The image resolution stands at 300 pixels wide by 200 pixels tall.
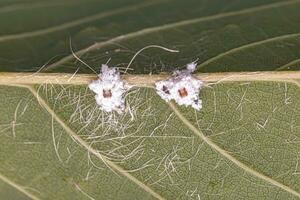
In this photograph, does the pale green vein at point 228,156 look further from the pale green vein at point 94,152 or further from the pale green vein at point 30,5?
the pale green vein at point 30,5

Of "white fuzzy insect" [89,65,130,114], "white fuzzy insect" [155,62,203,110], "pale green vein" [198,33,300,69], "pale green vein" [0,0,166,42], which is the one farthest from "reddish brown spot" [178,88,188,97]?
"pale green vein" [0,0,166,42]

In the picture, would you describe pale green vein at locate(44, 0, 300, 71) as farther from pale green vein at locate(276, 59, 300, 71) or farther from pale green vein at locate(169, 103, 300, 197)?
pale green vein at locate(276, 59, 300, 71)

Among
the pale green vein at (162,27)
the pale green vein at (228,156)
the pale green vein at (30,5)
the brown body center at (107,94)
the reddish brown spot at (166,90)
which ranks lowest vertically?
the pale green vein at (228,156)

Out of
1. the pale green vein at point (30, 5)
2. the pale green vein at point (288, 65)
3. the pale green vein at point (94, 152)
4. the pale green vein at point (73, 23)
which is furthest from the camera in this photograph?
the pale green vein at point (30, 5)

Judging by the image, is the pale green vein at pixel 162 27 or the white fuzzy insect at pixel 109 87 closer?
the white fuzzy insect at pixel 109 87

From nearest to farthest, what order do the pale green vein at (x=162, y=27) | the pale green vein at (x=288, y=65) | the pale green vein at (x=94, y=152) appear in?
1. the pale green vein at (x=288, y=65)
2. the pale green vein at (x=94, y=152)
3. the pale green vein at (x=162, y=27)

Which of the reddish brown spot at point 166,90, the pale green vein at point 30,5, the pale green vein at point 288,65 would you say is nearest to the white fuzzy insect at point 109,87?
the reddish brown spot at point 166,90

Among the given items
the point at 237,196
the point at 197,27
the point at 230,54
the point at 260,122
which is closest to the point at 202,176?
the point at 237,196

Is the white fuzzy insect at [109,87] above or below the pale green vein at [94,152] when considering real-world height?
above
